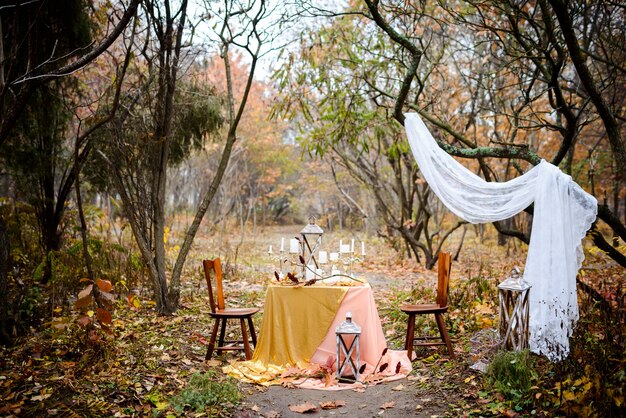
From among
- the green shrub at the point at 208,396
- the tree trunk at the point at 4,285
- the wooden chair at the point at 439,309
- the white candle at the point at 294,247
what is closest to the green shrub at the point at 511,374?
the wooden chair at the point at 439,309

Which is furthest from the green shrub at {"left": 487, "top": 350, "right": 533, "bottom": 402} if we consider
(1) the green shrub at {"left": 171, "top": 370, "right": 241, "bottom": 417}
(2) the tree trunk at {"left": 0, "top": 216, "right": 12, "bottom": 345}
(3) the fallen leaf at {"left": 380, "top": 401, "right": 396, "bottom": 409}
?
→ (2) the tree trunk at {"left": 0, "top": 216, "right": 12, "bottom": 345}

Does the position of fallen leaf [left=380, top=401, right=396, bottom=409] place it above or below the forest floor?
below

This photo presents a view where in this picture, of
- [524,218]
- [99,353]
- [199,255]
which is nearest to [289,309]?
[99,353]

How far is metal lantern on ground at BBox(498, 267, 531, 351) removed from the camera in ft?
15.1

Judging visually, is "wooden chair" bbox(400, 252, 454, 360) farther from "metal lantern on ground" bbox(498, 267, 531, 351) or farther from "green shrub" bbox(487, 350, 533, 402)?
"green shrub" bbox(487, 350, 533, 402)

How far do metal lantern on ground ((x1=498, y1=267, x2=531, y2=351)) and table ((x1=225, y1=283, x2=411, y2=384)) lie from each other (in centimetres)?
110

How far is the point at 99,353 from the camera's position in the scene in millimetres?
4691

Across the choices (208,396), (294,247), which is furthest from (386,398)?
(294,247)

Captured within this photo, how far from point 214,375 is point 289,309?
3.39 ft

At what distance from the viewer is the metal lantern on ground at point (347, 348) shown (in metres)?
4.86

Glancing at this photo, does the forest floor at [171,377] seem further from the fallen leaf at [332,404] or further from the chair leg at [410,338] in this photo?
the chair leg at [410,338]

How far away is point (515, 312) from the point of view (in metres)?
4.61

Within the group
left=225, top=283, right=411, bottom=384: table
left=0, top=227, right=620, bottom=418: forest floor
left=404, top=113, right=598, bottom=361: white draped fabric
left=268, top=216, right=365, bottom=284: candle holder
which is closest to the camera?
left=0, top=227, right=620, bottom=418: forest floor

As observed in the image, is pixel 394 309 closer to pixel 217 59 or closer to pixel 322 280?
pixel 322 280
